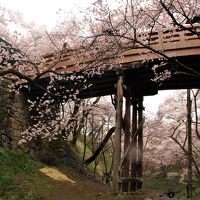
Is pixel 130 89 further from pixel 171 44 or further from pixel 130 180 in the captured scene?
pixel 130 180

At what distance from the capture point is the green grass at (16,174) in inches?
572

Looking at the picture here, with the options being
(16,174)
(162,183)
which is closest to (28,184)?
(16,174)

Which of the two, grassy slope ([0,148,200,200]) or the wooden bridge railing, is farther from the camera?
the wooden bridge railing

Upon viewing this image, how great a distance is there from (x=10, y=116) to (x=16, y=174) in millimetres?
4264

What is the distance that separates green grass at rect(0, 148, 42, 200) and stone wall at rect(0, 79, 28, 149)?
0.99 metres

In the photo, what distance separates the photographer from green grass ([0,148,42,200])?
47.7 feet

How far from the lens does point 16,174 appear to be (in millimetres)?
16656

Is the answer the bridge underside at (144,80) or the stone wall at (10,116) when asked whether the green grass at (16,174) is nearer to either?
the stone wall at (10,116)

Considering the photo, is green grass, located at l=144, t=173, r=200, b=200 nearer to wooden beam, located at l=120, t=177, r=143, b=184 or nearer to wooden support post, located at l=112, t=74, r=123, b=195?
wooden beam, located at l=120, t=177, r=143, b=184

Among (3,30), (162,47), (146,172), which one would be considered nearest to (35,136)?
(3,30)

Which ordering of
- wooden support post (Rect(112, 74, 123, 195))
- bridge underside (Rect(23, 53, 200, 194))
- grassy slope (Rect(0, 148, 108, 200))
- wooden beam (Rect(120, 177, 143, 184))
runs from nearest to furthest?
grassy slope (Rect(0, 148, 108, 200)) → wooden support post (Rect(112, 74, 123, 195)) → bridge underside (Rect(23, 53, 200, 194)) → wooden beam (Rect(120, 177, 143, 184))

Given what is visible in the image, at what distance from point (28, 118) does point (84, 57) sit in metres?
6.18

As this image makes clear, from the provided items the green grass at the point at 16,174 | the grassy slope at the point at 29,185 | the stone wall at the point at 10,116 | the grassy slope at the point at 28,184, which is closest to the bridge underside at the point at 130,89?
the stone wall at the point at 10,116

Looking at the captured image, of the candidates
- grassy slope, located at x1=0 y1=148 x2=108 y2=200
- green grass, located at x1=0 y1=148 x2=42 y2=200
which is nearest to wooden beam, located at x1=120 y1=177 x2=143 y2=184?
grassy slope, located at x1=0 y1=148 x2=108 y2=200
